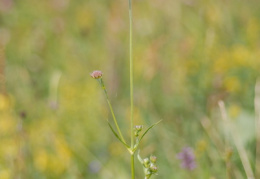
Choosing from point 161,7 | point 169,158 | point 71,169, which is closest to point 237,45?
point 161,7

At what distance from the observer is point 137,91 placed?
8.36ft

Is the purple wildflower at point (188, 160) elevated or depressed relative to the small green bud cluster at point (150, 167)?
depressed

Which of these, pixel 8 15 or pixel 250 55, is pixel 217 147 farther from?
pixel 8 15

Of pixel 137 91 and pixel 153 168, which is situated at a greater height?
pixel 153 168

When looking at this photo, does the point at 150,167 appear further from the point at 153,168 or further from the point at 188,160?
the point at 188,160

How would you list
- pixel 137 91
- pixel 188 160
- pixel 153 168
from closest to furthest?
pixel 153 168 < pixel 188 160 < pixel 137 91

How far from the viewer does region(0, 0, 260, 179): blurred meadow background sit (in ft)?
5.78

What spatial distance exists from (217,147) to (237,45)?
1.26m

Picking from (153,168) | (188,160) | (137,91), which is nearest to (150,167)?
(153,168)

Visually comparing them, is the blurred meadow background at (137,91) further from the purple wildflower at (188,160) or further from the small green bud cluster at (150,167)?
the small green bud cluster at (150,167)

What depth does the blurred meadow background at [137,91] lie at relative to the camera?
1.76 meters

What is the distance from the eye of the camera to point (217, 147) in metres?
1.65

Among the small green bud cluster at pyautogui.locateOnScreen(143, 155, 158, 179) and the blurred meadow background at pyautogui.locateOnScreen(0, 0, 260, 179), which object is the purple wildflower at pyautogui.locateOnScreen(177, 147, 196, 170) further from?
the small green bud cluster at pyautogui.locateOnScreen(143, 155, 158, 179)

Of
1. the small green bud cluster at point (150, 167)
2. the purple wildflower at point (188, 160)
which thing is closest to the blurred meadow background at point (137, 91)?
the purple wildflower at point (188, 160)
